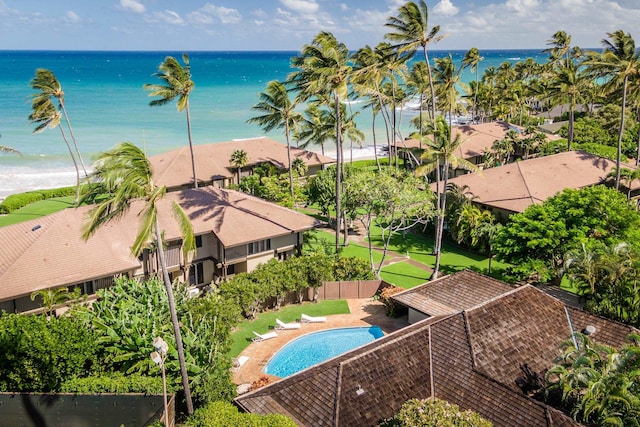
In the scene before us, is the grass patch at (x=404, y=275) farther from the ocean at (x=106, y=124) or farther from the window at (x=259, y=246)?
the ocean at (x=106, y=124)

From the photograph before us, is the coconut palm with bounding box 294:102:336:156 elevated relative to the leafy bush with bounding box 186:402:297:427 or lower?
elevated

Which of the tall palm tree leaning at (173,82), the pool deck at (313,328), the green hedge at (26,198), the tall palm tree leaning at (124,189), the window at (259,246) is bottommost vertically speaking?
the pool deck at (313,328)

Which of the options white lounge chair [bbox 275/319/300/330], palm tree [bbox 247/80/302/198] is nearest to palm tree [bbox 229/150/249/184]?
palm tree [bbox 247/80/302/198]

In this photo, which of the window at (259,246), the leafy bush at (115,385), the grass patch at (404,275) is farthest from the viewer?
the grass patch at (404,275)

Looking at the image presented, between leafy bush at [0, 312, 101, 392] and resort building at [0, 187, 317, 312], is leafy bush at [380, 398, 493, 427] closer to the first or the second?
leafy bush at [0, 312, 101, 392]

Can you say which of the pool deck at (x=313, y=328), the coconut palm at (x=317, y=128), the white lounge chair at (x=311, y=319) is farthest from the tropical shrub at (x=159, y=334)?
the coconut palm at (x=317, y=128)

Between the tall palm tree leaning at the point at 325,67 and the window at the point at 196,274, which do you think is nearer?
the window at the point at 196,274
